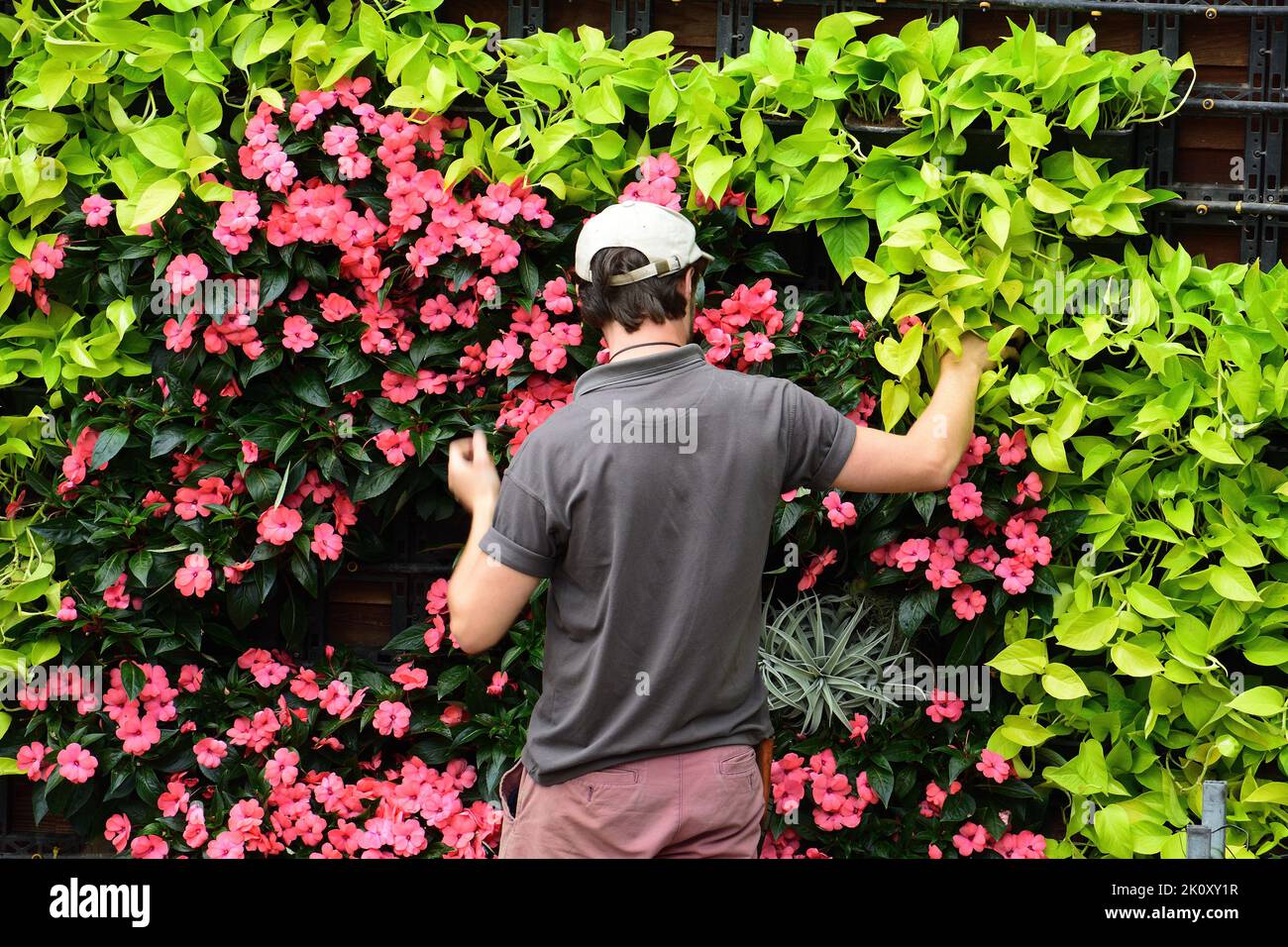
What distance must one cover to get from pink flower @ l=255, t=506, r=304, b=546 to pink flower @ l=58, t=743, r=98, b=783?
615 mm

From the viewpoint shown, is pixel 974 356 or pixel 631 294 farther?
pixel 974 356

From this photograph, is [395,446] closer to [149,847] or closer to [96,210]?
[96,210]

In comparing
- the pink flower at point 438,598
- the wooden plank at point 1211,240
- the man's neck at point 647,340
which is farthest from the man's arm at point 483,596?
the wooden plank at point 1211,240

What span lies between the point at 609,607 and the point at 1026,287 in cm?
116

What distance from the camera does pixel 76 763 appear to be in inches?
100.0

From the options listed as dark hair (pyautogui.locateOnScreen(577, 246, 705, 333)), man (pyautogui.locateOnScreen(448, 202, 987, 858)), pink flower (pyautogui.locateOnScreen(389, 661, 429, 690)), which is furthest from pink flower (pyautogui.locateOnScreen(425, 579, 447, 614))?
dark hair (pyautogui.locateOnScreen(577, 246, 705, 333))

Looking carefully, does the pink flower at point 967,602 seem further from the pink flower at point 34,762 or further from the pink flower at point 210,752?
the pink flower at point 34,762

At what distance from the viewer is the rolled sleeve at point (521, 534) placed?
177 cm

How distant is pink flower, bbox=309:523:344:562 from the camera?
2492 millimetres

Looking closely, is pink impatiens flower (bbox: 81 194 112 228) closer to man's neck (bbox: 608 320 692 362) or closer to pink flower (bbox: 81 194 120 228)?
pink flower (bbox: 81 194 120 228)

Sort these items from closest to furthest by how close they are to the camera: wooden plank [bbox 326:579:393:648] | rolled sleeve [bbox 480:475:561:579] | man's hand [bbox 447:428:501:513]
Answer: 1. rolled sleeve [bbox 480:475:561:579]
2. man's hand [bbox 447:428:501:513]
3. wooden plank [bbox 326:579:393:648]

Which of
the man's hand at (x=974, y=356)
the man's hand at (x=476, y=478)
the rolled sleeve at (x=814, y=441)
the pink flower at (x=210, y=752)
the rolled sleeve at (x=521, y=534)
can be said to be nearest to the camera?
the rolled sleeve at (x=521, y=534)

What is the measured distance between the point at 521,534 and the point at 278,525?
91 centimetres

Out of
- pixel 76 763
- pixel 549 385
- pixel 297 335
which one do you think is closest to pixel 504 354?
pixel 549 385
